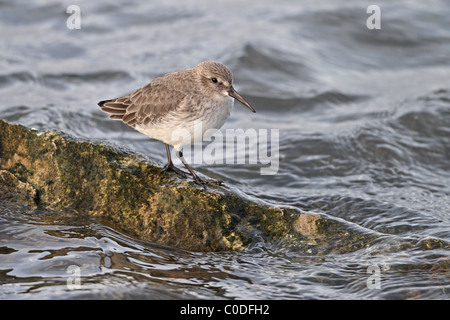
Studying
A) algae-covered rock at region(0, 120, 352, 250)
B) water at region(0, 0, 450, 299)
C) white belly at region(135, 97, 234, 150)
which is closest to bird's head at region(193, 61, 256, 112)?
white belly at region(135, 97, 234, 150)

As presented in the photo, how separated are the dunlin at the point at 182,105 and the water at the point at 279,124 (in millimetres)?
1224

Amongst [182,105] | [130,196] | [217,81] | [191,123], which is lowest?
[130,196]

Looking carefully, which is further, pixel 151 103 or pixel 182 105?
pixel 151 103

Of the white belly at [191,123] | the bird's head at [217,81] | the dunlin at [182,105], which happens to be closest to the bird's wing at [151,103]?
the dunlin at [182,105]

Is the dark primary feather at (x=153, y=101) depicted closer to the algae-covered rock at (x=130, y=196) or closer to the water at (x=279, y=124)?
the algae-covered rock at (x=130, y=196)

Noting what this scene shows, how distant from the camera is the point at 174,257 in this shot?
5508 mm

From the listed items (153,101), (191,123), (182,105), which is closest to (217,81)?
(182,105)

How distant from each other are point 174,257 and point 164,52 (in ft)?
27.2

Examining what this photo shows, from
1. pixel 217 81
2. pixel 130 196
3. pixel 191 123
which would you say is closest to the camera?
pixel 130 196

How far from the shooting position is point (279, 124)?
10531 mm

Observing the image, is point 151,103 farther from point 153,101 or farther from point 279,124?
point 279,124

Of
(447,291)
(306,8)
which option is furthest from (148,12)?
(447,291)

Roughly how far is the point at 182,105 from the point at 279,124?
4524 millimetres

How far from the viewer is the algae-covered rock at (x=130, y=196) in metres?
5.72
